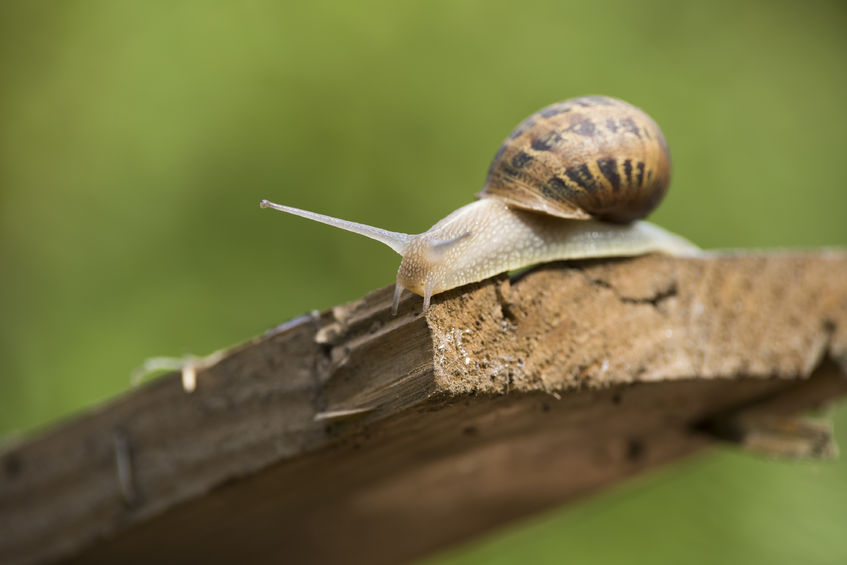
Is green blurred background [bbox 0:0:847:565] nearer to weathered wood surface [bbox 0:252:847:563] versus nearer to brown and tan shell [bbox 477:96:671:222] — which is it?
weathered wood surface [bbox 0:252:847:563]

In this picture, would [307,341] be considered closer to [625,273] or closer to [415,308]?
[415,308]

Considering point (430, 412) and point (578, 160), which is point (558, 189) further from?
point (430, 412)

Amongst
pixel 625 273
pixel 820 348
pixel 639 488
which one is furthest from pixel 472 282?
pixel 639 488

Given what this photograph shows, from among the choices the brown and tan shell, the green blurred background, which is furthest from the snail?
the green blurred background

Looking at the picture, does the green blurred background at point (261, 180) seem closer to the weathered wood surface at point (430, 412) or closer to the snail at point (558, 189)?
the weathered wood surface at point (430, 412)

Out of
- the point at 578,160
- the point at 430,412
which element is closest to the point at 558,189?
the point at 578,160

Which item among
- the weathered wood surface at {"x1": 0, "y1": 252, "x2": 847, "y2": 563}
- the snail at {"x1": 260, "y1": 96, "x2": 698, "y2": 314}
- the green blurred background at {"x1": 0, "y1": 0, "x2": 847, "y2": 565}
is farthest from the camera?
the green blurred background at {"x1": 0, "y1": 0, "x2": 847, "y2": 565}

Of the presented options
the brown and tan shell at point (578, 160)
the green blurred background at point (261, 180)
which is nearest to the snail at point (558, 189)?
the brown and tan shell at point (578, 160)
